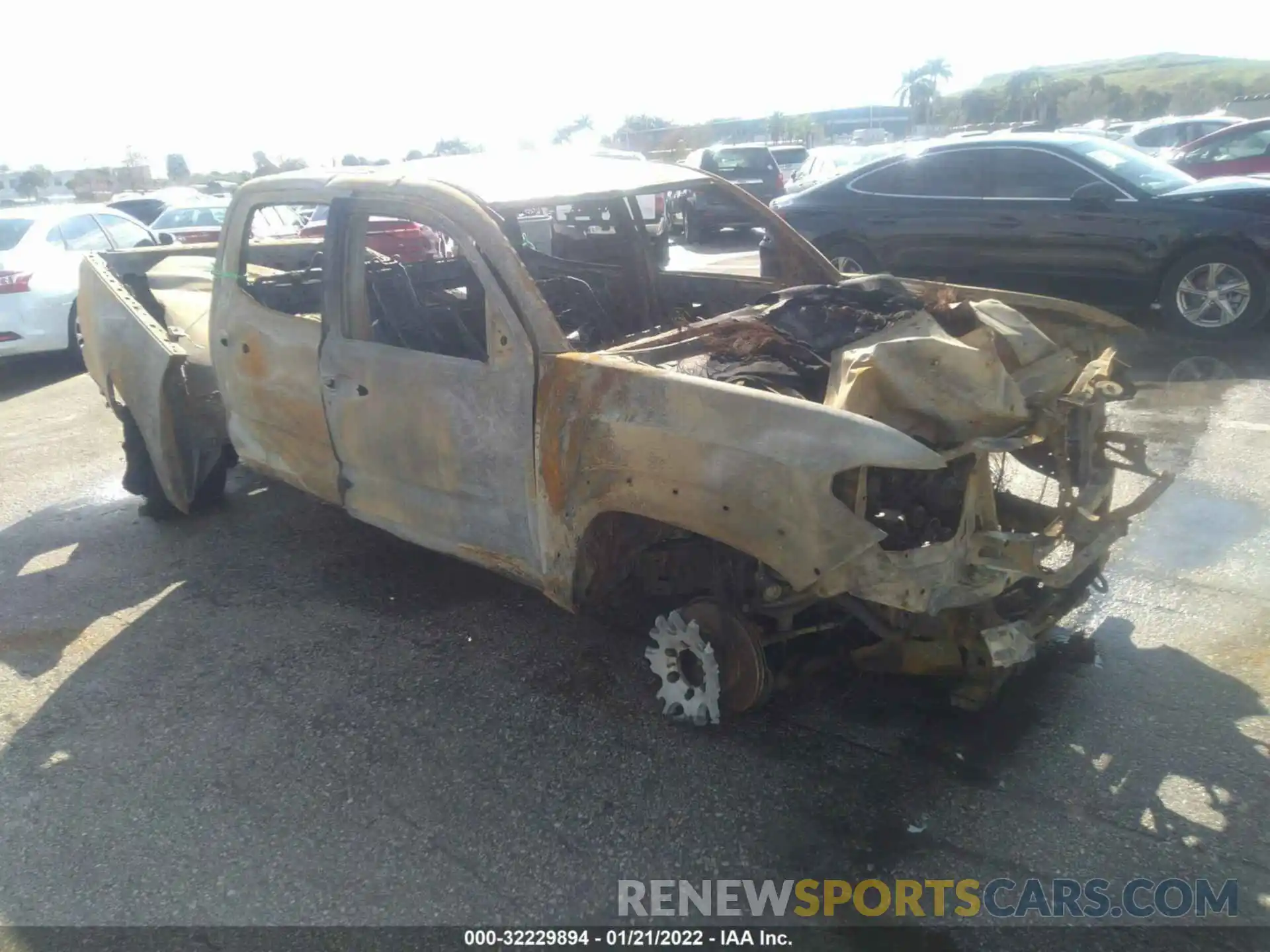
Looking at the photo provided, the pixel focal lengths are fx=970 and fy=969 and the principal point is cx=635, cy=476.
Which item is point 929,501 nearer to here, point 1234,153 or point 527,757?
point 527,757

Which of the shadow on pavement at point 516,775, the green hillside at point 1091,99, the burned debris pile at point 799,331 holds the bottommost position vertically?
the green hillside at point 1091,99

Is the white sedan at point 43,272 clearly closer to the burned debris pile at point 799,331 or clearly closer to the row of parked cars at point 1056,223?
the row of parked cars at point 1056,223

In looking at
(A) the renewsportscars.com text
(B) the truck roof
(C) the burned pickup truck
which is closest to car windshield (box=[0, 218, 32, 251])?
(C) the burned pickup truck

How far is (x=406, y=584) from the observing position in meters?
4.61

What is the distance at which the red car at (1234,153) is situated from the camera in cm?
1280

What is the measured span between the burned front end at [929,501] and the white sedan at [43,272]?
7262 mm

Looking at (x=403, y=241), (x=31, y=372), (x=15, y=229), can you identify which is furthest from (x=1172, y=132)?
(x=31, y=372)

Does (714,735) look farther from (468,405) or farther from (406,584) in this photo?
(406,584)

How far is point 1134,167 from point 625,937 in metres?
8.16

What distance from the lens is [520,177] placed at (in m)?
3.99

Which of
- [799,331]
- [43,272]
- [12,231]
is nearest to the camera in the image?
[799,331]

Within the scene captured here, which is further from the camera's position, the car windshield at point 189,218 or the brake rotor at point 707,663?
the car windshield at point 189,218

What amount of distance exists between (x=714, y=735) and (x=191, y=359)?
336 cm

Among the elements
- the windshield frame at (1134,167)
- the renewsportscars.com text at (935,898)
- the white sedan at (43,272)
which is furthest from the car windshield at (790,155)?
the renewsportscars.com text at (935,898)
